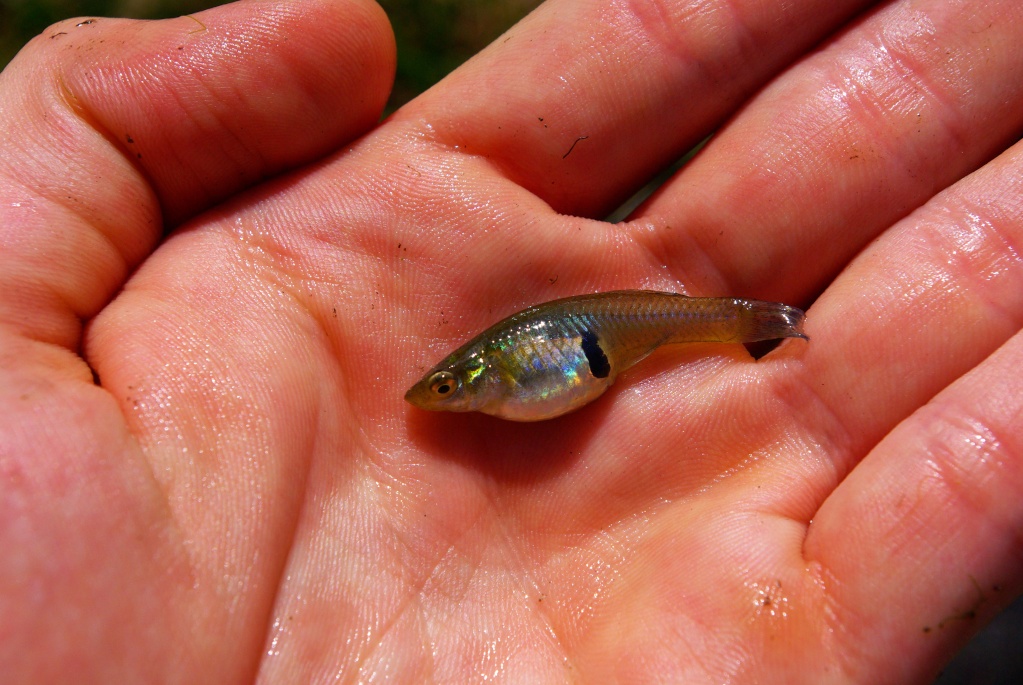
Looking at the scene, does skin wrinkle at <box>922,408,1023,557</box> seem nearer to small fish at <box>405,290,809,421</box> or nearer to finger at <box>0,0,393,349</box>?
small fish at <box>405,290,809,421</box>

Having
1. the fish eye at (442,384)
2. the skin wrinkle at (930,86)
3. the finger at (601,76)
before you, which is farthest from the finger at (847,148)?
the fish eye at (442,384)

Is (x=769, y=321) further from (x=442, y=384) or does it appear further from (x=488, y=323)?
(x=442, y=384)

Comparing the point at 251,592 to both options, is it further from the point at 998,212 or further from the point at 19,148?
the point at 998,212

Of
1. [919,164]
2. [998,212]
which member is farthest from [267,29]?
[998,212]

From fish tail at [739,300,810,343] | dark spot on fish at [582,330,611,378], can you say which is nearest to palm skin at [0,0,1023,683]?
fish tail at [739,300,810,343]

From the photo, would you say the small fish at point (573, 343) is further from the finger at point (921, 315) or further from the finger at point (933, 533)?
the finger at point (933, 533)

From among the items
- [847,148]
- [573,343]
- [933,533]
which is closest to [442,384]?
[573,343]

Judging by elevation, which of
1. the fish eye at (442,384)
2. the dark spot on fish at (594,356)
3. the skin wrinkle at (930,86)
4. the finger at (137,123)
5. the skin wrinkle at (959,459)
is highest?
the skin wrinkle at (930,86)
